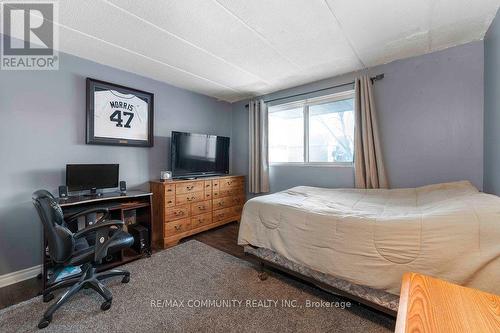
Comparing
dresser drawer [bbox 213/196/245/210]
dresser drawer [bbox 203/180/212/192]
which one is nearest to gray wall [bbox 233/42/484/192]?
dresser drawer [bbox 213/196/245/210]

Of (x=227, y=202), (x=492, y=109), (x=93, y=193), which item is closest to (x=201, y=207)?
(x=227, y=202)

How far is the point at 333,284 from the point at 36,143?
10.5ft

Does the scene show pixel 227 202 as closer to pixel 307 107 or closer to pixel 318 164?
pixel 318 164

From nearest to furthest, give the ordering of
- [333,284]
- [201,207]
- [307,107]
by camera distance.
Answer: [333,284] → [201,207] → [307,107]

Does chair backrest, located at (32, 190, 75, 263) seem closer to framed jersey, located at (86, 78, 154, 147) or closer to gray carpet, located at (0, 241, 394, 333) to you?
gray carpet, located at (0, 241, 394, 333)

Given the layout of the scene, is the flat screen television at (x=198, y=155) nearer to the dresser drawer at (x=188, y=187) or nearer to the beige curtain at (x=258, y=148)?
the dresser drawer at (x=188, y=187)

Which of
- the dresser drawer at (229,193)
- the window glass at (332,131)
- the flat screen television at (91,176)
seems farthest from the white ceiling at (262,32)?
the dresser drawer at (229,193)

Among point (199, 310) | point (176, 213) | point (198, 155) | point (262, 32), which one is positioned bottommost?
point (199, 310)

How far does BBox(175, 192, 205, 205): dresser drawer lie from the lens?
2.98 m

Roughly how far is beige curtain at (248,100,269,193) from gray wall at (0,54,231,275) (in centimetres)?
199

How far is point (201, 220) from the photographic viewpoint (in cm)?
329

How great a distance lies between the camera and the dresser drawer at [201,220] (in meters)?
3.18

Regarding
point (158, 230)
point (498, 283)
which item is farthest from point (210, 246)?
point (498, 283)

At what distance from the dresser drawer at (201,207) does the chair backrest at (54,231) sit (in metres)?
1.69
